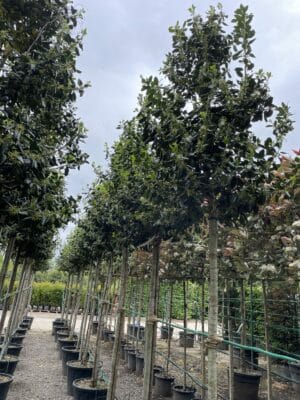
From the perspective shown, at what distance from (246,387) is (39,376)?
13.1 feet

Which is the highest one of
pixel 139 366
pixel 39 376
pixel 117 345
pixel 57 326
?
pixel 117 345

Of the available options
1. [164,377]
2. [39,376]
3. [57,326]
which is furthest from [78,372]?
[57,326]

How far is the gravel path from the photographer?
5567mm

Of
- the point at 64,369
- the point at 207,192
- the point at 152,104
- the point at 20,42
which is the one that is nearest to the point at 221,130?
the point at 207,192

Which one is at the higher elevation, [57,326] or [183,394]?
[57,326]

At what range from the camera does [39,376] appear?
673 cm

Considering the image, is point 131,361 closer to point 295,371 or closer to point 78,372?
A: point 78,372

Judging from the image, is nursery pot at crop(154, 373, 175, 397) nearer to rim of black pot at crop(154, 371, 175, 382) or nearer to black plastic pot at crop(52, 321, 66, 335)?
rim of black pot at crop(154, 371, 175, 382)

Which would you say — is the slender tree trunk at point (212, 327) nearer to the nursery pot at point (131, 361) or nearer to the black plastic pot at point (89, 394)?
the black plastic pot at point (89, 394)

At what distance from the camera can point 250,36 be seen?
2.30 meters

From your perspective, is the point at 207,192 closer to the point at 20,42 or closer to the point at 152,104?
the point at 152,104

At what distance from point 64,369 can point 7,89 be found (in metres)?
6.38

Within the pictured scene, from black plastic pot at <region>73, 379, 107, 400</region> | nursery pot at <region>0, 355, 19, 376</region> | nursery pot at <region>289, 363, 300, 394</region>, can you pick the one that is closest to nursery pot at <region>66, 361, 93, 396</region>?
black plastic pot at <region>73, 379, 107, 400</region>

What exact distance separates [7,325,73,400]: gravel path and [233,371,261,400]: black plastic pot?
2.75m
